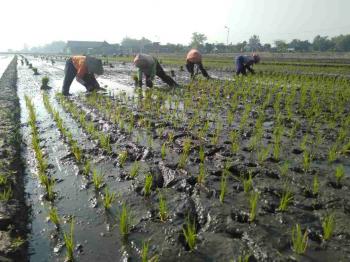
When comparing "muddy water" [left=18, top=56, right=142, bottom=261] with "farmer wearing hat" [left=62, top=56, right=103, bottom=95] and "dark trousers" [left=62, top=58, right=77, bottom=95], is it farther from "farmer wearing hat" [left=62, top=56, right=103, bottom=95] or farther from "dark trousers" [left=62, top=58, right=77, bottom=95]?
"dark trousers" [left=62, top=58, right=77, bottom=95]

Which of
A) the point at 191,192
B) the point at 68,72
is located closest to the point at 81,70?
the point at 68,72

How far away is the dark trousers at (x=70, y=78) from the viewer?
29.5 feet

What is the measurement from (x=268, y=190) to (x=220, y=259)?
1014 millimetres

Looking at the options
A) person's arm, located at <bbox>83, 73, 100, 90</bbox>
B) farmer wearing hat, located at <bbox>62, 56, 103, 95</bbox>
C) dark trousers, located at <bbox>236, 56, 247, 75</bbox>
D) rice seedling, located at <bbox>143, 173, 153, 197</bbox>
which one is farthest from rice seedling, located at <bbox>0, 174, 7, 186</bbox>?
dark trousers, located at <bbox>236, 56, 247, 75</bbox>

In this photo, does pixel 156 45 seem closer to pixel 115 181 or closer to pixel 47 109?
pixel 47 109

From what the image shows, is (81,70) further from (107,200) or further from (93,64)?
(107,200)

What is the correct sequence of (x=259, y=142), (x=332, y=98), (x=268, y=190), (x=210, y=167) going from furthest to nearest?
(x=332, y=98) < (x=259, y=142) < (x=210, y=167) < (x=268, y=190)

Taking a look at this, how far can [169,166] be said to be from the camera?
3.51 meters

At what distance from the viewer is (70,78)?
30.0ft

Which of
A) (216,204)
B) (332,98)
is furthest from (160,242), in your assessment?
(332,98)

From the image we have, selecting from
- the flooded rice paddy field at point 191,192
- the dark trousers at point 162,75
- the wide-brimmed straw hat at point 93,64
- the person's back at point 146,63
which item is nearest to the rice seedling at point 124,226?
the flooded rice paddy field at point 191,192

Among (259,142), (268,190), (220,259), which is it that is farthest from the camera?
(259,142)

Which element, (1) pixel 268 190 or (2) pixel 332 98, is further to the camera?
(2) pixel 332 98

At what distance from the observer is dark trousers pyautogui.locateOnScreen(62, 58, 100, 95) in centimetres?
898
